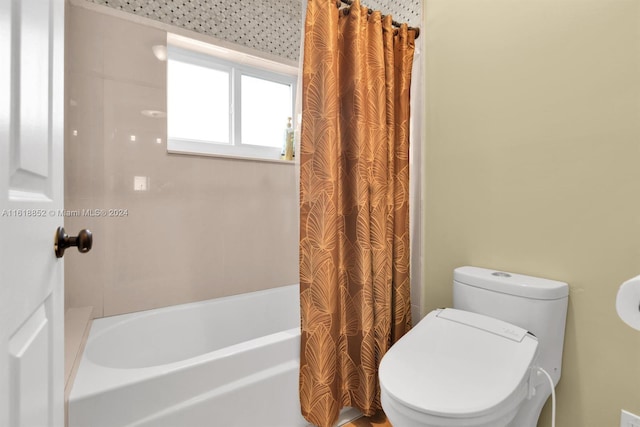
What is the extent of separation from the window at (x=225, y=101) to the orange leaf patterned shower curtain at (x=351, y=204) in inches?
33.1

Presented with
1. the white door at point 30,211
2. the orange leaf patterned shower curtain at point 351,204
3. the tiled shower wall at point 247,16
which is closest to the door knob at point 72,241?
the white door at point 30,211

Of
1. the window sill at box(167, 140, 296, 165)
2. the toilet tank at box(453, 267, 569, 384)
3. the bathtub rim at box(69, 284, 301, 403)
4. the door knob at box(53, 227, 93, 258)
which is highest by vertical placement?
the window sill at box(167, 140, 296, 165)

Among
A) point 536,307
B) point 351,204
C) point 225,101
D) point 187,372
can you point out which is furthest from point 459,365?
point 225,101

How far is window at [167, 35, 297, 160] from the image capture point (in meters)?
1.91

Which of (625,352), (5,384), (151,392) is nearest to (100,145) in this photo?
(151,392)

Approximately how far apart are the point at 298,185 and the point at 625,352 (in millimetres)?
1294

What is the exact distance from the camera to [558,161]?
1.16 metres

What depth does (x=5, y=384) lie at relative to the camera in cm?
33

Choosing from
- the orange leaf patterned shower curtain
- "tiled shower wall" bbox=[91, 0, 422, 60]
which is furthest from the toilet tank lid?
"tiled shower wall" bbox=[91, 0, 422, 60]

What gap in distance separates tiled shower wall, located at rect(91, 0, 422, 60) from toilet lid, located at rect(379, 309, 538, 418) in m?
1.61

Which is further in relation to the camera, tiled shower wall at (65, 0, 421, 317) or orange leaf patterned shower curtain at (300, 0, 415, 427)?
tiled shower wall at (65, 0, 421, 317)

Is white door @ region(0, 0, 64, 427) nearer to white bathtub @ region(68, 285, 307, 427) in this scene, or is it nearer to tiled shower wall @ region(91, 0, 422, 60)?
white bathtub @ region(68, 285, 307, 427)

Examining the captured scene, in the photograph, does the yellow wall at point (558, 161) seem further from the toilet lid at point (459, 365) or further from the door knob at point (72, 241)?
the door knob at point (72, 241)

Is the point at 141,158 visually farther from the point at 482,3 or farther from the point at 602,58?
the point at 602,58
